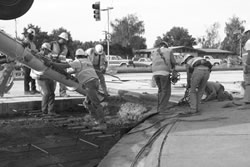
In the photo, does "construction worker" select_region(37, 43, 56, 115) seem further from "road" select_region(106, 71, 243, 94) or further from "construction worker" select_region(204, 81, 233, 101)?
"road" select_region(106, 71, 243, 94)

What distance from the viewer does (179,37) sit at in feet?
324

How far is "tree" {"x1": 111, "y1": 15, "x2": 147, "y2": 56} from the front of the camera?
84037mm

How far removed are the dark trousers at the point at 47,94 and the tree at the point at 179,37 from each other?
89.0 meters

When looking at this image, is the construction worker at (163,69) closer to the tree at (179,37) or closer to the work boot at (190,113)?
the work boot at (190,113)

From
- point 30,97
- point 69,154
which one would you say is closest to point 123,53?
point 30,97

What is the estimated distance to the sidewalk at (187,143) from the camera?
3.85 meters

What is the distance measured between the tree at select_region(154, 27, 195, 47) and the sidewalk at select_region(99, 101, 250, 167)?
91.3 metres

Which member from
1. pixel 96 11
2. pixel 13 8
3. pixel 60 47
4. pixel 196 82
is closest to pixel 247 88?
pixel 196 82

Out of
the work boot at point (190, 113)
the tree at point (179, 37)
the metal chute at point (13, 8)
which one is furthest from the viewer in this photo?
the tree at point (179, 37)

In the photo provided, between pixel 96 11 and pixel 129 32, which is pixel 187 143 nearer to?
pixel 96 11

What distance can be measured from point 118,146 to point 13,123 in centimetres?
381

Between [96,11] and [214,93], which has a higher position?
[96,11]

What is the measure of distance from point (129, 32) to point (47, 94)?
77.3 meters

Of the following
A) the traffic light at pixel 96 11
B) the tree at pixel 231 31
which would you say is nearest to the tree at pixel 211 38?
the tree at pixel 231 31
